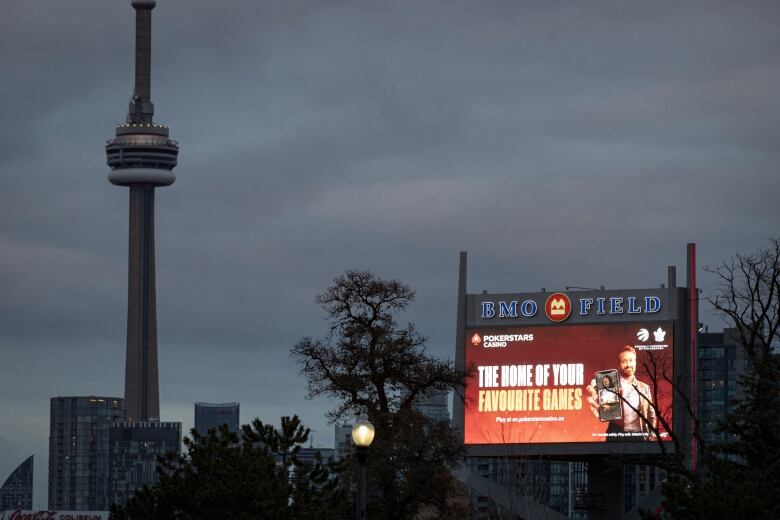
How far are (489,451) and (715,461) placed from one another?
42.9 meters

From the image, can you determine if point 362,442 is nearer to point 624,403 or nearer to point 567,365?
point 624,403

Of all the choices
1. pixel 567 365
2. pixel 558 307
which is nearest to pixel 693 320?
pixel 567 365

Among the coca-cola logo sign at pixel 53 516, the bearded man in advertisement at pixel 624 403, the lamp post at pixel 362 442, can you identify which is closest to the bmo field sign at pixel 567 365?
the bearded man in advertisement at pixel 624 403

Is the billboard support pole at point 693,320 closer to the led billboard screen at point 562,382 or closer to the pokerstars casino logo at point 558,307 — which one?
the led billboard screen at point 562,382

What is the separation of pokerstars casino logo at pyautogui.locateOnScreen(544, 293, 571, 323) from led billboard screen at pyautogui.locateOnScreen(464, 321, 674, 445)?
1.76ft

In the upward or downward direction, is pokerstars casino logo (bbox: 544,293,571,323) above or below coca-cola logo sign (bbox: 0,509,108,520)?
above

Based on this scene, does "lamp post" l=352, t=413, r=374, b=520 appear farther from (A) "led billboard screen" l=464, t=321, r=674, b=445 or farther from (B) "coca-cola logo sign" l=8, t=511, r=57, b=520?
(B) "coca-cola logo sign" l=8, t=511, r=57, b=520

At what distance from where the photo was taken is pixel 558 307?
313 feet

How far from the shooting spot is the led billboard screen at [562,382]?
9219 cm

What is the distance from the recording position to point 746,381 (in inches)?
2235

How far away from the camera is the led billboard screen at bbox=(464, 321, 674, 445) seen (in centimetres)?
9219

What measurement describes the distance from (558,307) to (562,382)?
4043 millimetres

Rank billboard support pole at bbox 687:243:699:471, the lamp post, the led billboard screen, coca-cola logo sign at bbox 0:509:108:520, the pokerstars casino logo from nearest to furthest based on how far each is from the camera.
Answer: the lamp post, billboard support pole at bbox 687:243:699:471, the led billboard screen, the pokerstars casino logo, coca-cola logo sign at bbox 0:509:108:520

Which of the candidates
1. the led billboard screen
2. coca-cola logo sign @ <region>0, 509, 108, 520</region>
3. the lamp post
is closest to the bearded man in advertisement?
the led billboard screen
